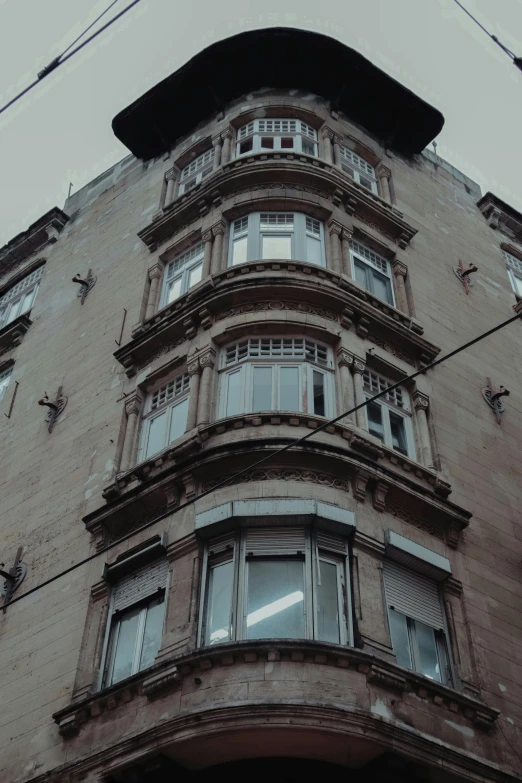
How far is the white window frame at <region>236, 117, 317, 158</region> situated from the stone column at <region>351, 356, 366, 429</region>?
775 centimetres

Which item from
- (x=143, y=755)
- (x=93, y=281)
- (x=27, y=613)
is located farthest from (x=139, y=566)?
(x=93, y=281)

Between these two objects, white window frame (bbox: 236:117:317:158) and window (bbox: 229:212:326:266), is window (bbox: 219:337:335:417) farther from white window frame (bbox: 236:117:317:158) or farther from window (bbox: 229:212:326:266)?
white window frame (bbox: 236:117:317:158)

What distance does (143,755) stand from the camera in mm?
13797

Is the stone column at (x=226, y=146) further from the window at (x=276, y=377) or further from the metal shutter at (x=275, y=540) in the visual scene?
the metal shutter at (x=275, y=540)

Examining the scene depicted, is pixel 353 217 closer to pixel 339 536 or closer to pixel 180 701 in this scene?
pixel 339 536

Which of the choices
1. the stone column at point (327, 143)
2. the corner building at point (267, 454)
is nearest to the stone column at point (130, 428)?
the corner building at point (267, 454)

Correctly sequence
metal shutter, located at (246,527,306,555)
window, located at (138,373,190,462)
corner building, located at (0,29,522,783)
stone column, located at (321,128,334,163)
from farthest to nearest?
1. stone column, located at (321,128,334,163)
2. window, located at (138,373,190,462)
3. metal shutter, located at (246,527,306,555)
4. corner building, located at (0,29,522,783)

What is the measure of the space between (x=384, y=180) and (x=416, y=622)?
45.9ft

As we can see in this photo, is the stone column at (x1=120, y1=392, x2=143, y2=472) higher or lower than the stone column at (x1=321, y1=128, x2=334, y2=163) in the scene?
lower

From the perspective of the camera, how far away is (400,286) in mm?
23109

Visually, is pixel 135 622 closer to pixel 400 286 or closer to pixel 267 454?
pixel 267 454

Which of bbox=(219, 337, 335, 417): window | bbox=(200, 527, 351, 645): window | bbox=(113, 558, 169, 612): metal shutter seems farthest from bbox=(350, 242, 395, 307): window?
bbox=(113, 558, 169, 612): metal shutter

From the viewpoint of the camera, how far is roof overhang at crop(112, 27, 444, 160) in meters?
26.6

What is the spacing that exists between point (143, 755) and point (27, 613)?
571 centimetres
